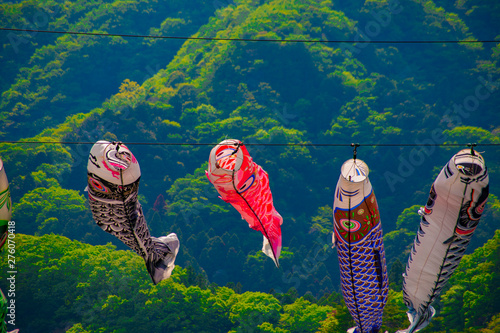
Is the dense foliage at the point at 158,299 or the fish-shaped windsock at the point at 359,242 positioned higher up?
the dense foliage at the point at 158,299

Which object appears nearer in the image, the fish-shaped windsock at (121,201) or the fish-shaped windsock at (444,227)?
the fish-shaped windsock at (444,227)

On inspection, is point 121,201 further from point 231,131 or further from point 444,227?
point 231,131

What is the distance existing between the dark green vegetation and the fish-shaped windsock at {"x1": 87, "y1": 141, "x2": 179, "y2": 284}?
62.6 ft

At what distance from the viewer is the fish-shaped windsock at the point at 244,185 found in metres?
11.2

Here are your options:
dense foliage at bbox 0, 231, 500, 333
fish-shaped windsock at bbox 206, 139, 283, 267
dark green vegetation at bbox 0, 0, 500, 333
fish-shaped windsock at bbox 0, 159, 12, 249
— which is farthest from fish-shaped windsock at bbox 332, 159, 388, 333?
dark green vegetation at bbox 0, 0, 500, 333

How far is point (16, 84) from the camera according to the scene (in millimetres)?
73750

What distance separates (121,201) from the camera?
35.4ft

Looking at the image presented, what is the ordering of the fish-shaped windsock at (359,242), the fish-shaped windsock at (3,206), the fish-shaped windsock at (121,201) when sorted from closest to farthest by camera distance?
the fish-shaped windsock at (3,206) → the fish-shaped windsock at (121,201) → the fish-shaped windsock at (359,242)

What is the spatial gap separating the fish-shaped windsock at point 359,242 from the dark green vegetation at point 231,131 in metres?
18.1

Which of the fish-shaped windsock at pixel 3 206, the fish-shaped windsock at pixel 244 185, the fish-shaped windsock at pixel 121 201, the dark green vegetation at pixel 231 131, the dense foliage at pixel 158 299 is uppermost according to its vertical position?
the dark green vegetation at pixel 231 131

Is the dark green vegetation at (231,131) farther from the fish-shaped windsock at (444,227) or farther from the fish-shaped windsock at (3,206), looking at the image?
the fish-shaped windsock at (3,206)

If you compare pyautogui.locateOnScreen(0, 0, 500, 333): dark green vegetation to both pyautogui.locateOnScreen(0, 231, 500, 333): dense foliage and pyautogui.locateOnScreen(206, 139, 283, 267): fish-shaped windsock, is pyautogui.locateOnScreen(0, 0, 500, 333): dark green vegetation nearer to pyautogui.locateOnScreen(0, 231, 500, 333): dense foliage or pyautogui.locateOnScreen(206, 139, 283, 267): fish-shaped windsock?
pyautogui.locateOnScreen(0, 231, 500, 333): dense foliage

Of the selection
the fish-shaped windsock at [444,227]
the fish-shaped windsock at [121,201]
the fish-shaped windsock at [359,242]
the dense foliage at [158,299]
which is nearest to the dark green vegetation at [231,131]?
the dense foliage at [158,299]

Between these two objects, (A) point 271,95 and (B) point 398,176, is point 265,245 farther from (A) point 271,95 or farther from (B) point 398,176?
(A) point 271,95
